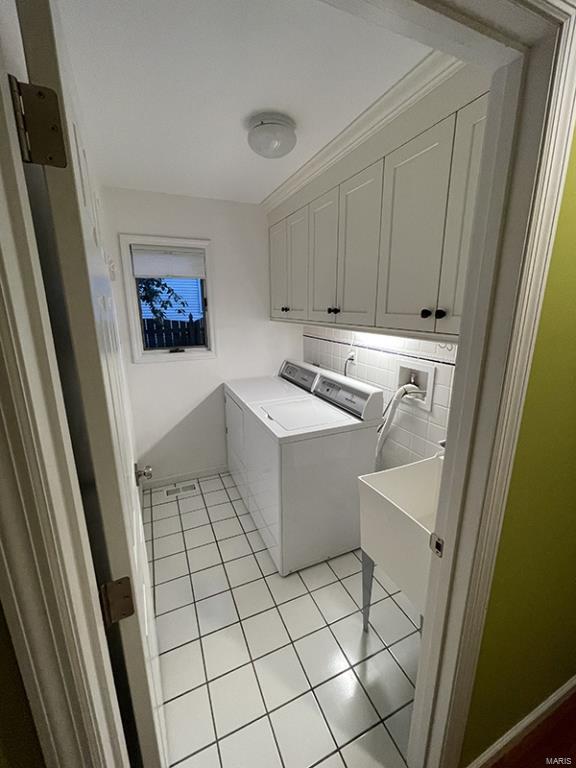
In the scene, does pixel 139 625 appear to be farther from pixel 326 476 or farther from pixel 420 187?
pixel 420 187

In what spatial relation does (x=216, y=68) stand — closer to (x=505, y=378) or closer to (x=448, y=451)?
(x=505, y=378)

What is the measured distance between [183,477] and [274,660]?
1.76m

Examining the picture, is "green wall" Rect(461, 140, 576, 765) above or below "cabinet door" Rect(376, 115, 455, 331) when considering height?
below

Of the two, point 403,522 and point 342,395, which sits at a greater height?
point 342,395

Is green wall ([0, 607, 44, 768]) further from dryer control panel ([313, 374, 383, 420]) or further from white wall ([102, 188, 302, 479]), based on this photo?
white wall ([102, 188, 302, 479])

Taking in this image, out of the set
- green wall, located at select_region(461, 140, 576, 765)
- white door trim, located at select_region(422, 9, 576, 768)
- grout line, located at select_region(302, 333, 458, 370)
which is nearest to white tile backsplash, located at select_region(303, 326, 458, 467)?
grout line, located at select_region(302, 333, 458, 370)

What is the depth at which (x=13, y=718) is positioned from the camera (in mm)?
455

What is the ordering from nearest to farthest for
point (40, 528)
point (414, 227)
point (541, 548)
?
1. point (40, 528)
2. point (541, 548)
3. point (414, 227)

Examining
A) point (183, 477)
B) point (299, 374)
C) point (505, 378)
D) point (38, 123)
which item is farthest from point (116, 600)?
point (183, 477)

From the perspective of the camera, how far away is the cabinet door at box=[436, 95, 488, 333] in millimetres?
1023

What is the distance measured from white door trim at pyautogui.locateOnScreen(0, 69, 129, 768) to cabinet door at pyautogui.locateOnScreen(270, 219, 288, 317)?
6.97 ft

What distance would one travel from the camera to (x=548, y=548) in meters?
0.96

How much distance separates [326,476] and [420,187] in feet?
4.92

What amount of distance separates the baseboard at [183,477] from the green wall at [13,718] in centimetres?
245
